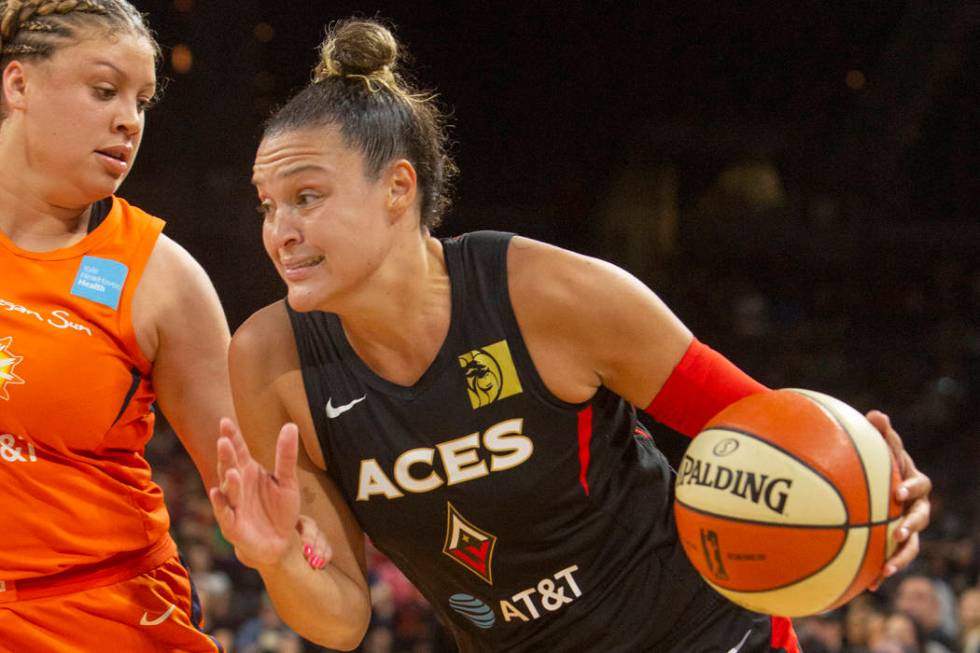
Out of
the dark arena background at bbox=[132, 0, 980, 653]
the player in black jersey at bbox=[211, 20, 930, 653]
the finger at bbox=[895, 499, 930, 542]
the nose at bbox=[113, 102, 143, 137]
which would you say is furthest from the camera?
the dark arena background at bbox=[132, 0, 980, 653]

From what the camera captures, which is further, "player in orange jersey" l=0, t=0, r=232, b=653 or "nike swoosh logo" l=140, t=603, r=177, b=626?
"nike swoosh logo" l=140, t=603, r=177, b=626

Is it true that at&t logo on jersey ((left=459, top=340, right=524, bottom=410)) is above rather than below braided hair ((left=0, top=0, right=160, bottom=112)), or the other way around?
below

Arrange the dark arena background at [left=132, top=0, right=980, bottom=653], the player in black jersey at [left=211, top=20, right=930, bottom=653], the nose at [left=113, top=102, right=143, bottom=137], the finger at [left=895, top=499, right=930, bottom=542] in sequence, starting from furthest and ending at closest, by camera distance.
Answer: the dark arena background at [left=132, top=0, right=980, bottom=653], the nose at [left=113, top=102, right=143, bottom=137], the player in black jersey at [left=211, top=20, right=930, bottom=653], the finger at [left=895, top=499, right=930, bottom=542]

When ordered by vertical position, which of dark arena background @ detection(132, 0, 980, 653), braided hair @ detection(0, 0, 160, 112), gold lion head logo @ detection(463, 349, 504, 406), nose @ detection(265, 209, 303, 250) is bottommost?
dark arena background @ detection(132, 0, 980, 653)

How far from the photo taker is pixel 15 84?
8.07 feet

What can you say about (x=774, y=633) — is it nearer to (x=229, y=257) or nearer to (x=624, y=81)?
(x=229, y=257)

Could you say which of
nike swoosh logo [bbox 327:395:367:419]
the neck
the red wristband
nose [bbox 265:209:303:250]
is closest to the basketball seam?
the red wristband

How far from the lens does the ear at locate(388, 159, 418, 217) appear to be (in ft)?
7.93

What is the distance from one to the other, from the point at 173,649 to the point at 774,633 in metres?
1.24

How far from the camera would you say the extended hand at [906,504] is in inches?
87.7

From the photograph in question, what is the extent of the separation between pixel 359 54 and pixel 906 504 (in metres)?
1.36

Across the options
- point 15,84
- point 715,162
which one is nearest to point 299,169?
point 15,84

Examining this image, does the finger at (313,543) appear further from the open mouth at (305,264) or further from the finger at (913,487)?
the finger at (913,487)

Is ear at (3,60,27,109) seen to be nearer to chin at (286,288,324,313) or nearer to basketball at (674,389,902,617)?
chin at (286,288,324,313)
